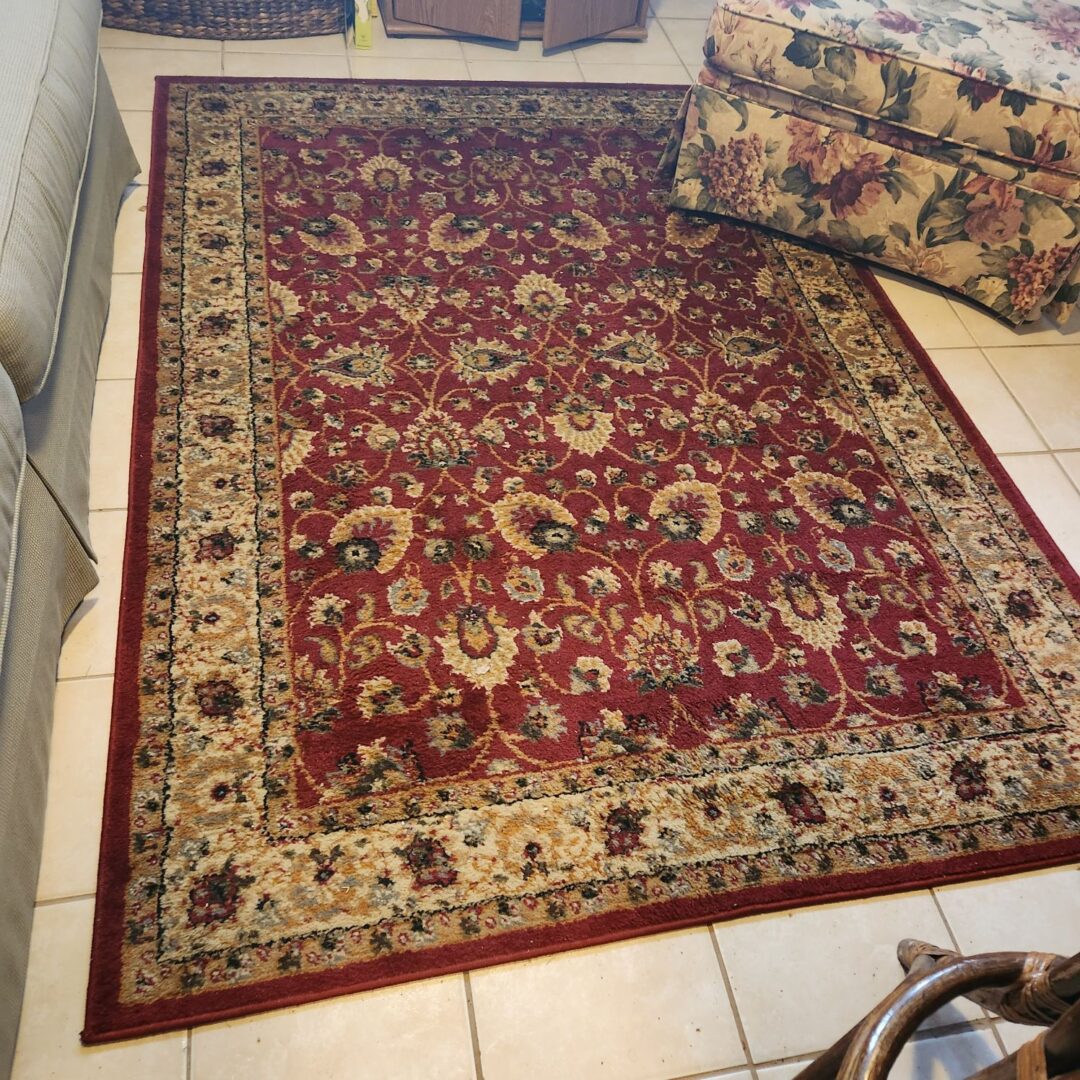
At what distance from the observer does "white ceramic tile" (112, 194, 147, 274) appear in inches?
85.3

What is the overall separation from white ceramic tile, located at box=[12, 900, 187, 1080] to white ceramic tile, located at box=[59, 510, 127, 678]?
407 millimetres

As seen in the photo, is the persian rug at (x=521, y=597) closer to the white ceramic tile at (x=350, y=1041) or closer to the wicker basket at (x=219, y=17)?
the white ceramic tile at (x=350, y=1041)

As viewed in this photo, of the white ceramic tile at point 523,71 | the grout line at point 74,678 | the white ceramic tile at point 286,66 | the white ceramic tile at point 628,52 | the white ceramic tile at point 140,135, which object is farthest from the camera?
the white ceramic tile at point 628,52

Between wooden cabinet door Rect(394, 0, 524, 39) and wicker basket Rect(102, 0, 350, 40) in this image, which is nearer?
wicker basket Rect(102, 0, 350, 40)

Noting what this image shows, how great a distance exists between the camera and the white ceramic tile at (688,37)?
3128 millimetres

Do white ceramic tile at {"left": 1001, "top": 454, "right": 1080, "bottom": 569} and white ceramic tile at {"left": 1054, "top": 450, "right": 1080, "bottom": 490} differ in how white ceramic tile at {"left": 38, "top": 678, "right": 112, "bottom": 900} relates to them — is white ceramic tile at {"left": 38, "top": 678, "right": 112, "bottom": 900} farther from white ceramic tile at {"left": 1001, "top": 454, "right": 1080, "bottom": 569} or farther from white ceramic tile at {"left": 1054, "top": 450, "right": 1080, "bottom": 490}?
white ceramic tile at {"left": 1054, "top": 450, "right": 1080, "bottom": 490}

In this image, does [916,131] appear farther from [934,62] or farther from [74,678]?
[74,678]

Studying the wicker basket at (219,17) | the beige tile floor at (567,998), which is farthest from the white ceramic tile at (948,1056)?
the wicker basket at (219,17)

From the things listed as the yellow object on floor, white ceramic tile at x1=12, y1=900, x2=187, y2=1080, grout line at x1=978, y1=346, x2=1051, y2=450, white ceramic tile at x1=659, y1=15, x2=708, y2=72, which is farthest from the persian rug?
white ceramic tile at x1=659, y1=15, x2=708, y2=72

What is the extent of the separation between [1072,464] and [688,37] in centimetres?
197

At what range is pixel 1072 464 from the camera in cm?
206

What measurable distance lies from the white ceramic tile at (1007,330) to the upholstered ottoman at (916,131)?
4cm

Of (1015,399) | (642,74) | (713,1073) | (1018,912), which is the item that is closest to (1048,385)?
(1015,399)

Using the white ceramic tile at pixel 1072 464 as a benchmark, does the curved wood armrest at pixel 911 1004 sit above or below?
above
